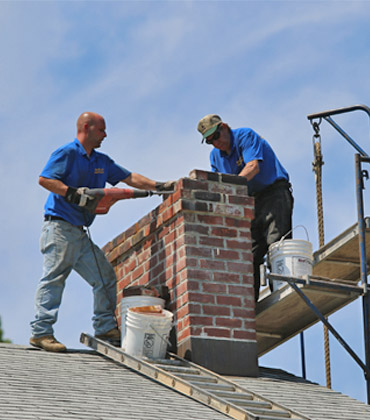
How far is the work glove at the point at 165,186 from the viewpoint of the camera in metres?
9.55

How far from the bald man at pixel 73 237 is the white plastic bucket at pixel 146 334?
0.66 meters

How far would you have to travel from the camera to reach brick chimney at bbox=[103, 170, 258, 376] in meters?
8.86

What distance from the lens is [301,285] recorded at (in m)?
9.18

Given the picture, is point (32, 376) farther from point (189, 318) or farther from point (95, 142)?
point (95, 142)

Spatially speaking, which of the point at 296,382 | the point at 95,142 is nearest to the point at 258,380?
the point at 296,382

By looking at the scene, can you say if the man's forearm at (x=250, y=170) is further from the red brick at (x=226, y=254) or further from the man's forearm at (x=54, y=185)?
the man's forearm at (x=54, y=185)

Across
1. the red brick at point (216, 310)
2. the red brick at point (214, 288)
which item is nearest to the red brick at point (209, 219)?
the red brick at point (214, 288)

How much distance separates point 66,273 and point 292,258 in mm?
2160

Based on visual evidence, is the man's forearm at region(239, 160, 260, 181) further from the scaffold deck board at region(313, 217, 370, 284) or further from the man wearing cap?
the scaffold deck board at region(313, 217, 370, 284)

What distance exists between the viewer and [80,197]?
9.08 metres

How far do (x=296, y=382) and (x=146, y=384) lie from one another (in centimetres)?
190

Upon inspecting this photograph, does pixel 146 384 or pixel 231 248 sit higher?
pixel 231 248

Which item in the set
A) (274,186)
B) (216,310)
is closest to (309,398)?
(216,310)

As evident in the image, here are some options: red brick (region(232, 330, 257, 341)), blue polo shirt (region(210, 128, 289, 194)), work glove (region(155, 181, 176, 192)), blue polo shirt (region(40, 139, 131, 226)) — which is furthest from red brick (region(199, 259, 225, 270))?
blue polo shirt (region(210, 128, 289, 194))
